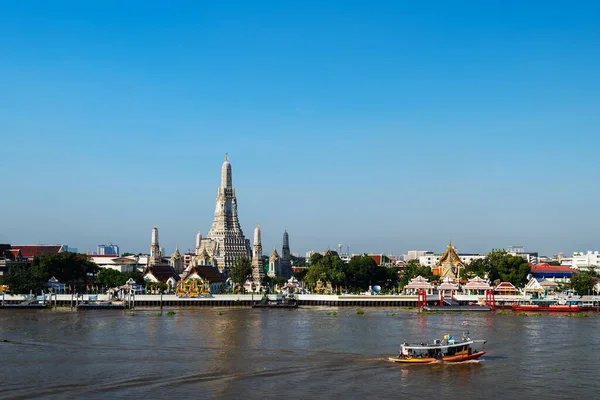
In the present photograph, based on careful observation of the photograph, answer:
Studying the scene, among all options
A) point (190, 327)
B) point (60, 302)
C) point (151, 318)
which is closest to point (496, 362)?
point (190, 327)

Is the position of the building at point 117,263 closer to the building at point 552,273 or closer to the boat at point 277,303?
the boat at point 277,303

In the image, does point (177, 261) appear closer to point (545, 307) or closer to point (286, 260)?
point (286, 260)

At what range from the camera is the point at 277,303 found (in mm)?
91938

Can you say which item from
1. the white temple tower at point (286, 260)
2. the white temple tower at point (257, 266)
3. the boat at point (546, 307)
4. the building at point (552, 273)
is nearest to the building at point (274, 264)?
the white temple tower at point (286, 260)

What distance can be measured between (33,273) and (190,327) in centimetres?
4354

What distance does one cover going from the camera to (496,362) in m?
43.4

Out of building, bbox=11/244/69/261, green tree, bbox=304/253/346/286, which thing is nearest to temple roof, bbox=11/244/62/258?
building, bbox=11/244/69/261

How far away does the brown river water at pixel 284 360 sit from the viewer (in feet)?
117

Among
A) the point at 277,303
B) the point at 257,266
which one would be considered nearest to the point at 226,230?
the point at 257,266

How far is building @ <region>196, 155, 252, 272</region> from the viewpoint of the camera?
144375 mm

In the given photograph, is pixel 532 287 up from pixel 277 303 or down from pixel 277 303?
up

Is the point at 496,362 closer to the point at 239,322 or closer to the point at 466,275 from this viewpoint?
the point at 239,322

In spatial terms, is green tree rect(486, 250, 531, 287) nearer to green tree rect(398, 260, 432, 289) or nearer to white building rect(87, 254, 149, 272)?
green tree rect(398, 260, 432, 289)

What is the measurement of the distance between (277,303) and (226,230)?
55.2 metres
